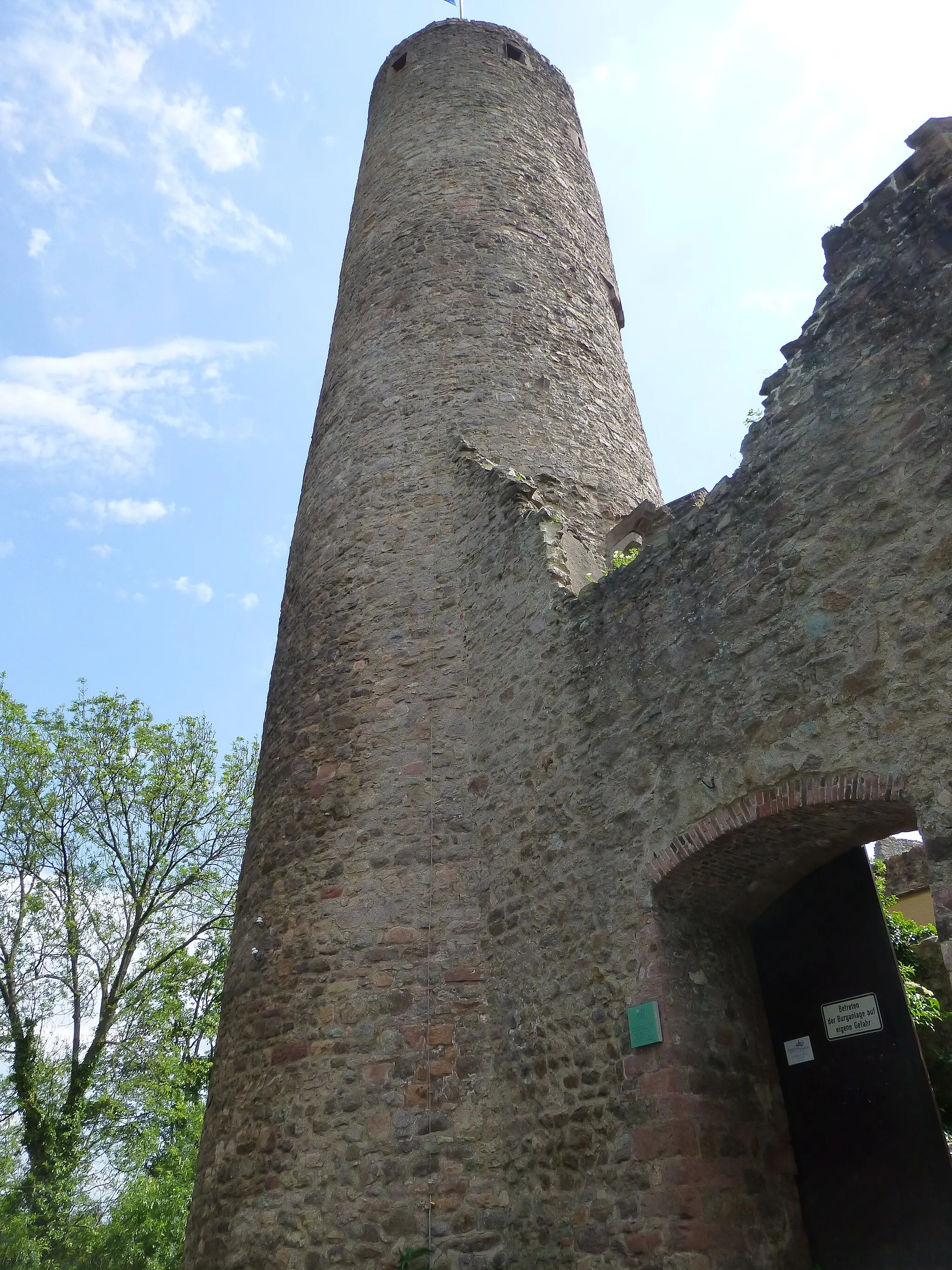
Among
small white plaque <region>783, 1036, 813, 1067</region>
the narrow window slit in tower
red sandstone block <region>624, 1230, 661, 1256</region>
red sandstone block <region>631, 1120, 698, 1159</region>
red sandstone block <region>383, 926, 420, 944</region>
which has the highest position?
the narrow window slit in tower

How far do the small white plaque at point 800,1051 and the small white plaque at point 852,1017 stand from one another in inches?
5.1

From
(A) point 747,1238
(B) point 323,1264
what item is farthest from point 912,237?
(B) point 323,1264

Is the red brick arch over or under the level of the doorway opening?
over

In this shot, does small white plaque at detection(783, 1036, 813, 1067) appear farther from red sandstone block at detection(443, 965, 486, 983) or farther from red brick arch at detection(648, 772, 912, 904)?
red sandstone block at detection(443, 965, 486, 983)

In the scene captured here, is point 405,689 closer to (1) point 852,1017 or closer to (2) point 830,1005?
(2) point 830,1005

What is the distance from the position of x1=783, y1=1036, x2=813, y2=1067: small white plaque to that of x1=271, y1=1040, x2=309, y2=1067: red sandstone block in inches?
119

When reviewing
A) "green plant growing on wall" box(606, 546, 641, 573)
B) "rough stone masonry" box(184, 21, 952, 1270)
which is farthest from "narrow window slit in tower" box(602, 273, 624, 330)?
"green plant growing on wall" box(606, 546, 641, 573)

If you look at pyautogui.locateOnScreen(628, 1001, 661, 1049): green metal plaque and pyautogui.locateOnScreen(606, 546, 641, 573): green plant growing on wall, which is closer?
pyautogui.locateOnScreen(628, 1001, 661, 1049): green metal plaque

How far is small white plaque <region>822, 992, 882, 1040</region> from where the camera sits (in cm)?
498

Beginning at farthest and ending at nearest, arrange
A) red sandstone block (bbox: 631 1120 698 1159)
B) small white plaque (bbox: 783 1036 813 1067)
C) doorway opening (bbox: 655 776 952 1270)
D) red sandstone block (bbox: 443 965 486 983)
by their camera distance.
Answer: red sandstone block (bbox: 443 965 486 983), small white plaque (bbox: 783 1036 813 1067), doorway opening (bbox: 655 776 952 1270), red sandstone block (bbox: 631 1120 698 1159)

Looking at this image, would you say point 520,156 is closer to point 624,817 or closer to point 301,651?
point 301,651

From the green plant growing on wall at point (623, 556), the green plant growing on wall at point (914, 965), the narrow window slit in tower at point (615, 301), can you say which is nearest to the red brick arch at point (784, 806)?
the green plant growing on wall at point (623, 556)

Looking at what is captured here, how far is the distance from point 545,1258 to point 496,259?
30.1 feet

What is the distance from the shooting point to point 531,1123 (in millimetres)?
5148
